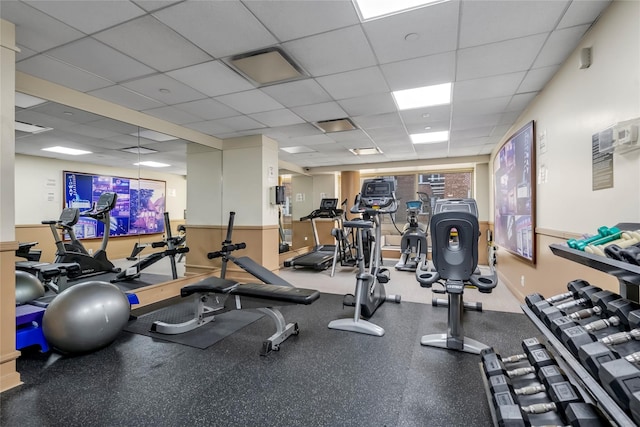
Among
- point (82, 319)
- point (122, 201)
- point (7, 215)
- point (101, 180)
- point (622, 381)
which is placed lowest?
point (82, 319)

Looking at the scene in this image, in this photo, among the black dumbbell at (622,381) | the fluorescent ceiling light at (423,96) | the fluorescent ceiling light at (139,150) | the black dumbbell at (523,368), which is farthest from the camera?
the fluorescent ceiling light at (139,150)

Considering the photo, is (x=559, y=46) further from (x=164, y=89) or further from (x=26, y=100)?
(x=26, y=100)

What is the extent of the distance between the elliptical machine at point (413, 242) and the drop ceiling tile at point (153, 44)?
4.98m

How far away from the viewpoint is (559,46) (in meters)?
2.46

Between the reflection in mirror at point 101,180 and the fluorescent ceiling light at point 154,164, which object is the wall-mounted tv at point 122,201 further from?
the fluorescent ceiling light at point 154,164

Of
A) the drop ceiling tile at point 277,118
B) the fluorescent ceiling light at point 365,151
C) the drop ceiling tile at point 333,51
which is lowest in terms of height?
the fluorescent ceiling light at point 365,151

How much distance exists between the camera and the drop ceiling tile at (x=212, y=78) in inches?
113

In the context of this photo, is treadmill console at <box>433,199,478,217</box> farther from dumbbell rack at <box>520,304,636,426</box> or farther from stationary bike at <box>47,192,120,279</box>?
stationary bike at <box>47,192,120,279</box>

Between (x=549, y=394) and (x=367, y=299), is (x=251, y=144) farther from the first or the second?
(x=549, y=394)

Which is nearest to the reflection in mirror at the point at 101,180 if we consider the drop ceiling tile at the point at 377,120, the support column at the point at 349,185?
the drop ceiling tile at the point at 377,120

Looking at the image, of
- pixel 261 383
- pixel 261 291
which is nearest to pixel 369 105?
pixel 261 291

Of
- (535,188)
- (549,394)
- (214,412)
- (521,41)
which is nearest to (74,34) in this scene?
(214,412)

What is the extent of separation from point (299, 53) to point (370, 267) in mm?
2493

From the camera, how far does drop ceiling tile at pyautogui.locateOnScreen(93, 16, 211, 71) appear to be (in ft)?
7.38
